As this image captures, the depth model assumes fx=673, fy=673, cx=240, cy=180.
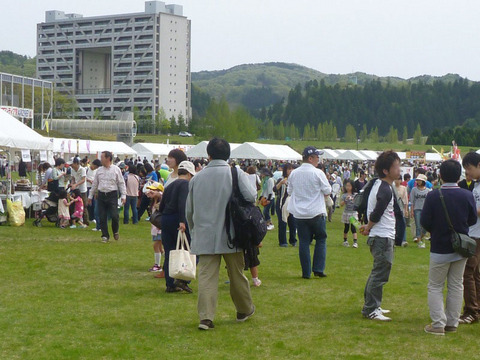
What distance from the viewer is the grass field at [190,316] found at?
5914 millimetres

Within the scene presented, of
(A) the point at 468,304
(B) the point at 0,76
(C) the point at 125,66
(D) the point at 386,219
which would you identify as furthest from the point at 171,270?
(C) the point at 125,66

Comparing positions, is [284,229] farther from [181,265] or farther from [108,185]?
[181,265]

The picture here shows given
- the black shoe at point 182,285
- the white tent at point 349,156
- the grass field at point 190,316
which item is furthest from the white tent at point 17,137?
the white tent at point 349,156

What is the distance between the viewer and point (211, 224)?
6680 millimetres

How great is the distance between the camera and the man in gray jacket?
Answer: 21.8 ft

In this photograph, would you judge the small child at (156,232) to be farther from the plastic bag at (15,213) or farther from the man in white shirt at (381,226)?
the plastic bag at (15,213)

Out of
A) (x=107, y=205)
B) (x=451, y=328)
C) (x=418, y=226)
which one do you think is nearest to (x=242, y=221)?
(x=451, y=328)

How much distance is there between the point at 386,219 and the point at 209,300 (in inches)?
83.5

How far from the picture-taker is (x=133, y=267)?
36.4 feet

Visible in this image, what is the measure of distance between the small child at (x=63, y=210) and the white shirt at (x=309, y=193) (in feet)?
29.8

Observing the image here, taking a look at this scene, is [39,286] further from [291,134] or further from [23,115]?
[291,134]

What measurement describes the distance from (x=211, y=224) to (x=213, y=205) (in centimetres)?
19

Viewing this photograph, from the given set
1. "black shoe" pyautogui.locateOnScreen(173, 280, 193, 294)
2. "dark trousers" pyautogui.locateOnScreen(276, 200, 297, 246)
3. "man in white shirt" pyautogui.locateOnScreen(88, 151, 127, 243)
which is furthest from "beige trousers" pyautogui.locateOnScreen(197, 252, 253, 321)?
"dark trousers" pyautogui.locateOnScreen(276, 200, 297, 246)

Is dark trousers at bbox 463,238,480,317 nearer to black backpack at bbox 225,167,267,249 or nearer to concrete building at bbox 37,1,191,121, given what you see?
black backpack at bbox 225,167,267,249
